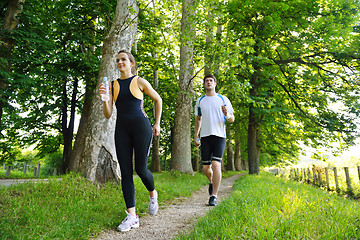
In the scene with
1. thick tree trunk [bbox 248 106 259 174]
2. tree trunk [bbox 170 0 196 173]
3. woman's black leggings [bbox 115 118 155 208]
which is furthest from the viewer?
thick tree trunk [bbox 248 106 259 174]

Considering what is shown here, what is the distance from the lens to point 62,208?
136 inches

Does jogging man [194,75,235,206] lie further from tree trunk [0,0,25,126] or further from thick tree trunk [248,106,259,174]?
thick tree trunk [248,106,259,174]

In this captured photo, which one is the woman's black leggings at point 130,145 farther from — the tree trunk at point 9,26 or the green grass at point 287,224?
the tree trunk at point 9,26

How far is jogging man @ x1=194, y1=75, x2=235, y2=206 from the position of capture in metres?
4.55

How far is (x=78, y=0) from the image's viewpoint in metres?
11.0

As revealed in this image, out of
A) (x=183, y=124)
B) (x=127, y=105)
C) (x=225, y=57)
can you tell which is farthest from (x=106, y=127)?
(x=183, y=124)

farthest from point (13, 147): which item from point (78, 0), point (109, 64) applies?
point (109, 64)

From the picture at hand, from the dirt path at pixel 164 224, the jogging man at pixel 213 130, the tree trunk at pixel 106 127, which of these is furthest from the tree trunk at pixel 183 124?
the dirt path at pixel 164 224

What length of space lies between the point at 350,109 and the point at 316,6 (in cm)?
486

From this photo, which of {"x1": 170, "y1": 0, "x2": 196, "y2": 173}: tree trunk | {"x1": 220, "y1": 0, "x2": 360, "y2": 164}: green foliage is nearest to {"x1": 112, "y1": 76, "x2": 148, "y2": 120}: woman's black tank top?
{"x1": 170, "y1": 0, "x2": 196, "y2": 173}: tree trunk

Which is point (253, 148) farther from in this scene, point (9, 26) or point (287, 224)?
point (9, 26)

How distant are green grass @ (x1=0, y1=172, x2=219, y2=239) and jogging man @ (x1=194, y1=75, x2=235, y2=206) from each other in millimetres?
1184

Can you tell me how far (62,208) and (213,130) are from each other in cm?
272

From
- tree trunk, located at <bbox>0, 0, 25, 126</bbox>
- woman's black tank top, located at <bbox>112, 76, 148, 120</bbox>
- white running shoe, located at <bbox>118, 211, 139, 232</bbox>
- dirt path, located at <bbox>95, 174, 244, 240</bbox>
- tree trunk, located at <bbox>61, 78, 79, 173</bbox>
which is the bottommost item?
dirt path, located at <bbox>95, 174, 244, 240</bbox>
